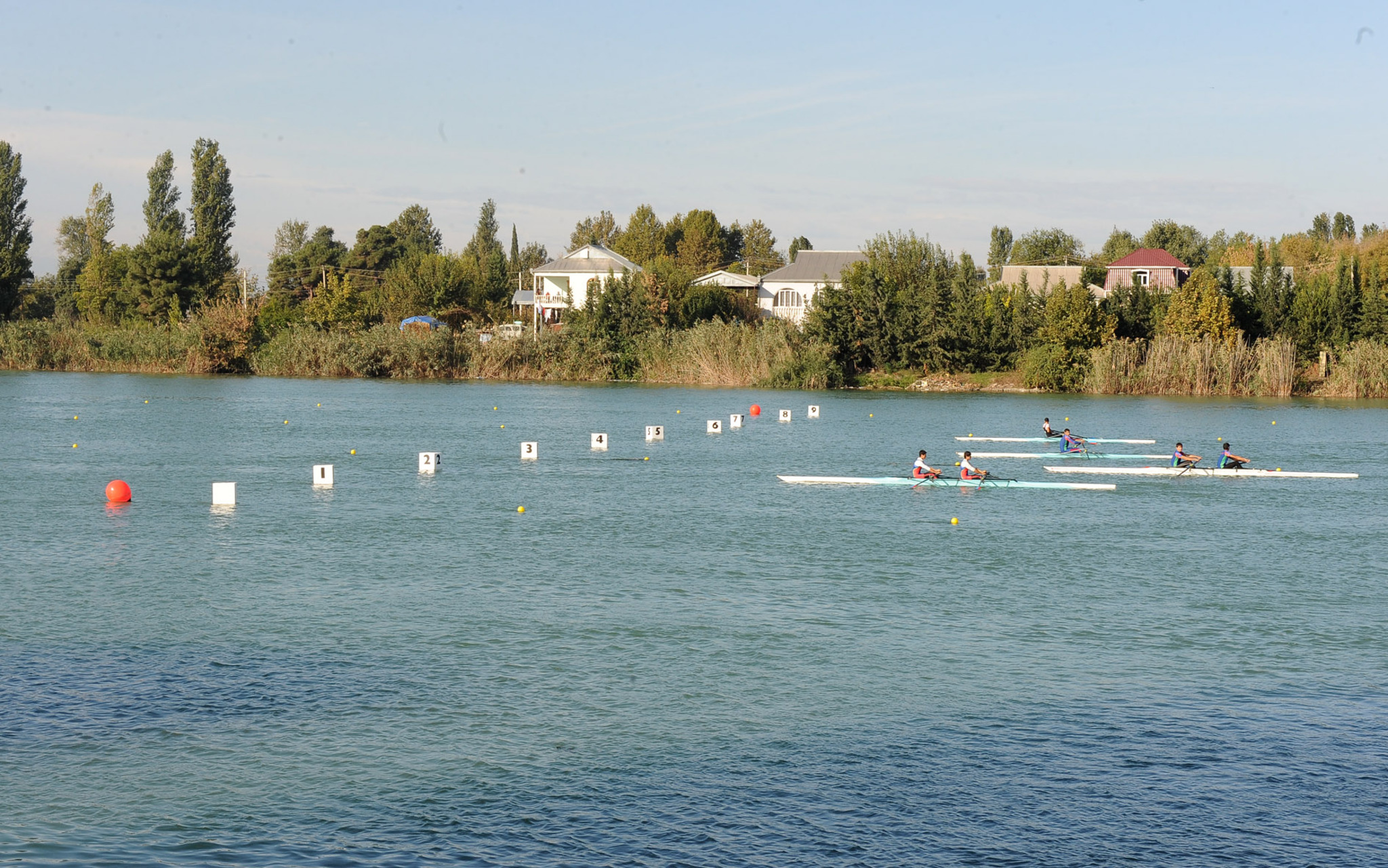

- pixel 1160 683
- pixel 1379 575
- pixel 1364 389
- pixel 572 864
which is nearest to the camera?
pixel 572 864

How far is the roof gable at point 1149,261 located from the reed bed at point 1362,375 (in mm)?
26854

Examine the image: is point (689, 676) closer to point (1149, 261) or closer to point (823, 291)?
point (823, 291)

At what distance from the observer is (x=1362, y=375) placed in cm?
5888

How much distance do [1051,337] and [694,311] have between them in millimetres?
25004

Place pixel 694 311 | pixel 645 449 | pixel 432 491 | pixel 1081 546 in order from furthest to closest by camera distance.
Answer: pixel 694 311
pixel 645 449
pixel 432 491
pixel 1081 546

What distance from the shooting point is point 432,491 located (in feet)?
81.8

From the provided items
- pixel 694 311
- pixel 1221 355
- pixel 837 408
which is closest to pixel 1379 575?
pixel 837 408

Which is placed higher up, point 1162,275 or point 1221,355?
point 1162,275

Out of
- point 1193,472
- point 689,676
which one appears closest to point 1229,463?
point 1193,472

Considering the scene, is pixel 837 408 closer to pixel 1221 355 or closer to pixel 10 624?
pixel 1221 355

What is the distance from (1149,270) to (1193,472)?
61.4m

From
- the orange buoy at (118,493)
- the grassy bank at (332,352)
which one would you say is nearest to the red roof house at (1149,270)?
the grassy bank at (332,352)

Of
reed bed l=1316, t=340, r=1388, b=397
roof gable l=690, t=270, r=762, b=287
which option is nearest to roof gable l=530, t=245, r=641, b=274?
roof gable l=690, t=270, r=762, b=287

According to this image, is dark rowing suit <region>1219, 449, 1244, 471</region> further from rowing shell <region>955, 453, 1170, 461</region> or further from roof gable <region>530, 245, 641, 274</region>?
roof gable <region>530, 245, 641, 274</region>
